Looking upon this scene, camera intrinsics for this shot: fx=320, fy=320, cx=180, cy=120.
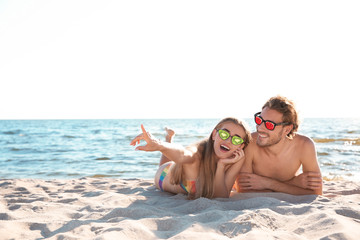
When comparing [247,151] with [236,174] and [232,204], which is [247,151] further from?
[232,204]

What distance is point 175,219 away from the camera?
9.77 ft

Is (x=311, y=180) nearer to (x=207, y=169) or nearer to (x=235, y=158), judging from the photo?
(x=235, y=158)

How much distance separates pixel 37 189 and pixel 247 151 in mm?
3602

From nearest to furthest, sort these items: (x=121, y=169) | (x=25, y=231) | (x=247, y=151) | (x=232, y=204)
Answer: (x=25, y=231) → (x=232, y=204) → (x=247, y=151) → (x=121, y=169)

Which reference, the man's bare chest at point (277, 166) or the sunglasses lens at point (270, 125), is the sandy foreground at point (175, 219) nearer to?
the man's bare chest at point (277, 166)

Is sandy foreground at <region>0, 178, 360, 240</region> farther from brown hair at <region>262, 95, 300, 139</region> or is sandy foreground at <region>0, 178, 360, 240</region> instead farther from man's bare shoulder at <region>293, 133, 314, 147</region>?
brown hair at <region>262, 95, 300, 139</region>

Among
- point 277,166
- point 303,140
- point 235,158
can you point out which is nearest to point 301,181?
point 277,166

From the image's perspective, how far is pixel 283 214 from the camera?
3221 mm

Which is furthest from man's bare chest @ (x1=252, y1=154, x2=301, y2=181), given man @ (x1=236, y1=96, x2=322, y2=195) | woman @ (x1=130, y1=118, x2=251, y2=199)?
woman @ (x1=130, y1=118, x2=251, y2=199)

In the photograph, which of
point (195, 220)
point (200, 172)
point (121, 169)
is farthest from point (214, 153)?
point (121, 169)

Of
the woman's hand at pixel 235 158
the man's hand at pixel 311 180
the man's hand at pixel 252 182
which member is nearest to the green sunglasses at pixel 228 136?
the woman's hand at pixel 235 158

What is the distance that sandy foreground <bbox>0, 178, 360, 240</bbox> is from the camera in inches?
101

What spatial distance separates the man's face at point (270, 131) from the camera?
14.5 ft

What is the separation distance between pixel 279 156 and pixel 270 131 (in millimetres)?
509
